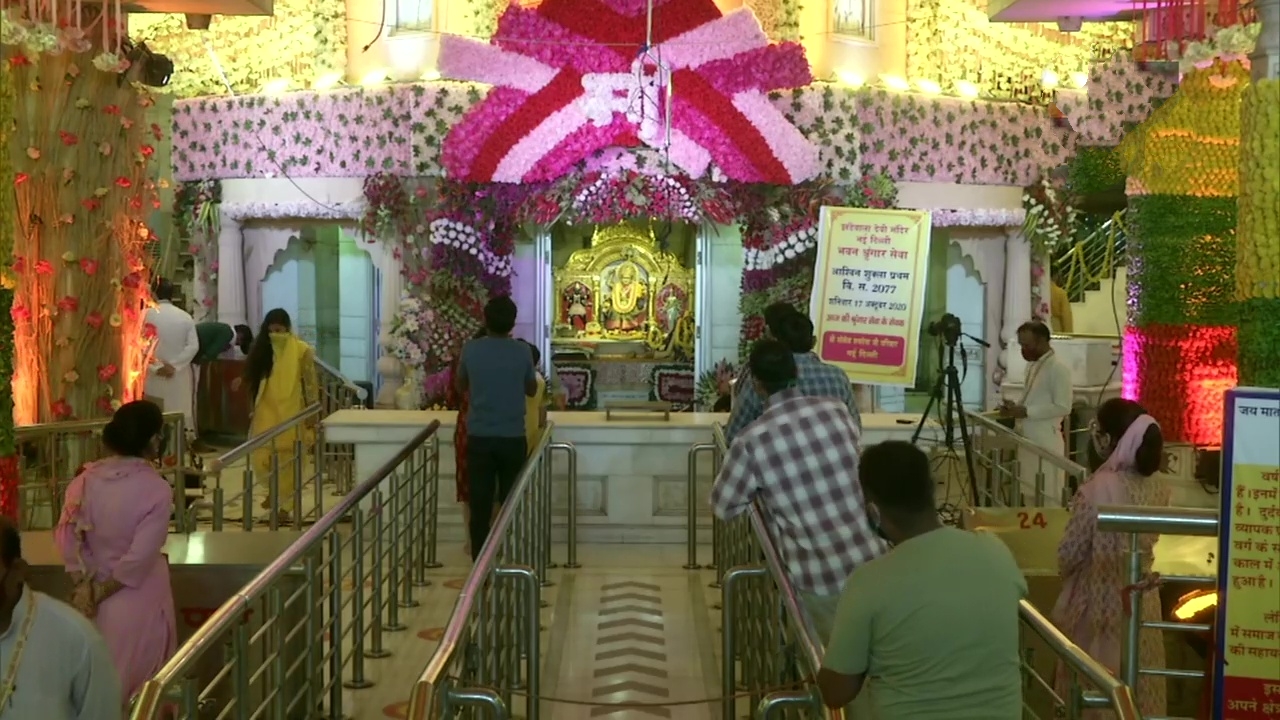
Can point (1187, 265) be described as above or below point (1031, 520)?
above

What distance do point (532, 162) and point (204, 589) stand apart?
9311 mm

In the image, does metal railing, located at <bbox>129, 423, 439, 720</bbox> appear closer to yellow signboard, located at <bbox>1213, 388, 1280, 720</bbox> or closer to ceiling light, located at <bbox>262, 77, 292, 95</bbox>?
yellow signboard, located at <bbox>1213, 388, 1280, 720</bbox>

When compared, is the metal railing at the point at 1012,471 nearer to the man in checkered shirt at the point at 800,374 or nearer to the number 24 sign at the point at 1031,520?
the number 24 sign at the point at 1031,520

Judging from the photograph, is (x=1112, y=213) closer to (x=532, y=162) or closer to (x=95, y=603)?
(x=532, y=162)

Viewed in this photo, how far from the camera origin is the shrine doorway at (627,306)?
52.2ft

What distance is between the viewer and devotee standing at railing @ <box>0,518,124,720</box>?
3488mm

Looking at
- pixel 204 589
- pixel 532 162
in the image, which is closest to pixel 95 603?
pixel 204 589

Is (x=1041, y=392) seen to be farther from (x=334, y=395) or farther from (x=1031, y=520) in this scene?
(x=334, y=395)

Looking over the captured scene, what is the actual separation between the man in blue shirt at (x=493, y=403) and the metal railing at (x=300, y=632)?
381mm

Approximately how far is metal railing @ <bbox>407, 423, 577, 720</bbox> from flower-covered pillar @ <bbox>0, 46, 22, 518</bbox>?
217cm

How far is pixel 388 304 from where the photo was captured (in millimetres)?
15391

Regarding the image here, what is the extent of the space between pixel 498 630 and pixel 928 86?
11618 mm

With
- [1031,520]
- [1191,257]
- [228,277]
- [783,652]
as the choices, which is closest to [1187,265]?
[1191,257]

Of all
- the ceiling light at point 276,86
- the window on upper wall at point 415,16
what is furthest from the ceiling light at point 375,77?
the ceiling light at point 276,86
